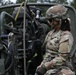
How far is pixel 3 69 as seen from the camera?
14.5 feet

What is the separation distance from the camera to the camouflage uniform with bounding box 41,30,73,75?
436cm

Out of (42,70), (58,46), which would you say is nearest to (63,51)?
(58,46)

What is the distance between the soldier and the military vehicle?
0.11 metres

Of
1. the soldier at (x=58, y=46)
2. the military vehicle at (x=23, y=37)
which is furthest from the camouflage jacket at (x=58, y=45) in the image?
the military vehicle at (x=23, y=37)

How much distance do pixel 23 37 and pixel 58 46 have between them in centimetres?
50

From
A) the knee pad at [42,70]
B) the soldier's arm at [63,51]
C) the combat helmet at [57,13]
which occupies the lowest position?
the knee pad at [42,70]

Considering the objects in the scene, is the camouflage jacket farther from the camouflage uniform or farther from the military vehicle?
the military vehicle

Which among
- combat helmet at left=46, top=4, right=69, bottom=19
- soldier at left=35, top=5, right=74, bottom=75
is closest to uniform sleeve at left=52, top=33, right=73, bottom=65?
soldier at left=35, top=5, right=74, bottom=75

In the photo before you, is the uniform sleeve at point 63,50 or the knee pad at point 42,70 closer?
the uniform sleeve at point 63,50

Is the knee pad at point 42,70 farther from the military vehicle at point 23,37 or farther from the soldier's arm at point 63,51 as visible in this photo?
the military vehicle at point 23,37

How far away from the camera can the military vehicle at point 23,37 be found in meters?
4.58

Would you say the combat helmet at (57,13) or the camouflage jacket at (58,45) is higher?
the combat helmet at (57,13)

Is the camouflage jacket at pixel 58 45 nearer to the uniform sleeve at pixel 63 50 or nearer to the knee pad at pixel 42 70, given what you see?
the uniform sleeve at pixel 63 50

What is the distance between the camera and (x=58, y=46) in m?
4.50
